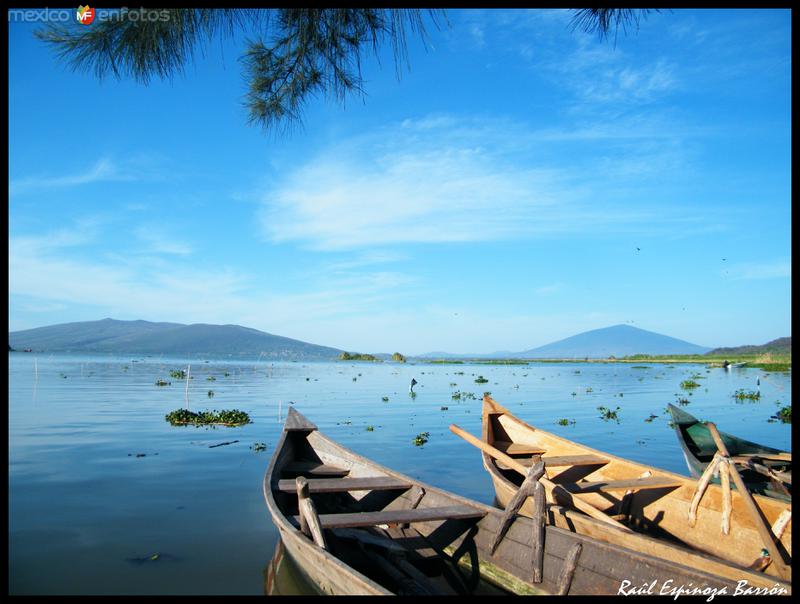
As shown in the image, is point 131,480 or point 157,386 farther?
point 157,386

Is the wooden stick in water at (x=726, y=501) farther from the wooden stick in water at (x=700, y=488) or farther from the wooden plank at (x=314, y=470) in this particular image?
the wooden plank at (x=314, y=470)

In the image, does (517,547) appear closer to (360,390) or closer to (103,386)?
(360,390)

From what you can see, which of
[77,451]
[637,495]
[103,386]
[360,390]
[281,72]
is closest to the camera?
[281,72]

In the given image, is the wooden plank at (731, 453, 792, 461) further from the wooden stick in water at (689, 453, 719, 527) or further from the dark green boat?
the wooden stick in water at (689, 453, 719, 527)

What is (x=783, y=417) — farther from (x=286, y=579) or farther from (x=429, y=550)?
(x=286, y=579)

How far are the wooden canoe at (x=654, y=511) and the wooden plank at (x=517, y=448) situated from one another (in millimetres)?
20

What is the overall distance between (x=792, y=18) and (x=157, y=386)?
32186mm

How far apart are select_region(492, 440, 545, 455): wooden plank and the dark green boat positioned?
2839 millimetres

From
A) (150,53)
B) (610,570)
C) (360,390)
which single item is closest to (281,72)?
(150,53)

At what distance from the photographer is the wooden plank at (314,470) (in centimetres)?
965

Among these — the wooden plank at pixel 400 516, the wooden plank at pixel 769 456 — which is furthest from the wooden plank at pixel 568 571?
the wooden plank at pixel 769 456

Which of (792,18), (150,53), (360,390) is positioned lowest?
(360,390)

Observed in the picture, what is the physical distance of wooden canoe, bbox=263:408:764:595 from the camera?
5.07 m

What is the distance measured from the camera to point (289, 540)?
6195 mm
